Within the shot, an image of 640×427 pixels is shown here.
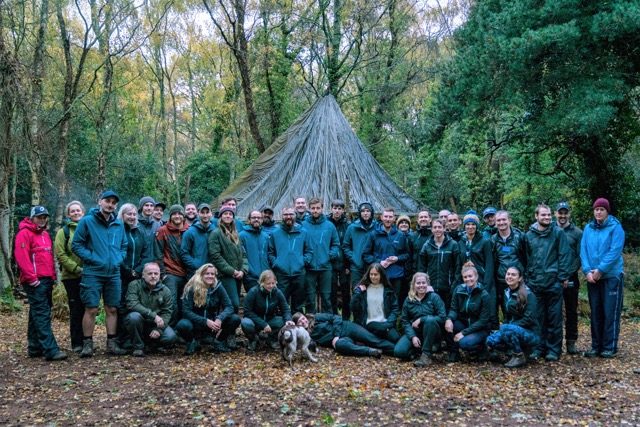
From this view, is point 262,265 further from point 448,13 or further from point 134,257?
point 448,13

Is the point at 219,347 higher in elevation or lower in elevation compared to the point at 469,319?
lower

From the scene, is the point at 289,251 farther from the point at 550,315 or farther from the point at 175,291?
the point at 550,315

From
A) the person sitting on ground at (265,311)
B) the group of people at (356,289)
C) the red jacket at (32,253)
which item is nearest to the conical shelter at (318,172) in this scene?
the group of people at (356,289)

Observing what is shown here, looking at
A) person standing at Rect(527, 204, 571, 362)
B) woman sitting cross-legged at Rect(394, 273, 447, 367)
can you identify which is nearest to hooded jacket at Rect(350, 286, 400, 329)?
woman sitting cross-legged at Rect(394, 273, 447, 367)

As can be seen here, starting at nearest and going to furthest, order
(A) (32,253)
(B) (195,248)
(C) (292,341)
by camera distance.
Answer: (C) (292,341) < (A) (32,253) < (B) (195,248)

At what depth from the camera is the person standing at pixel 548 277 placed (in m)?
5.82

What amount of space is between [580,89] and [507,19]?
2294mm

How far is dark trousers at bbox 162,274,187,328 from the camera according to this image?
20.1 ft

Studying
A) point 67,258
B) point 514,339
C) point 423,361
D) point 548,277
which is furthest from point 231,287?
point 548,277

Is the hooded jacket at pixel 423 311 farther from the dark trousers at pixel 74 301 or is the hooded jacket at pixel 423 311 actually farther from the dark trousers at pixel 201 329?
the dark trousers at pixel 74 301

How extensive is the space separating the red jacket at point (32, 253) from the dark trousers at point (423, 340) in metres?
4.10

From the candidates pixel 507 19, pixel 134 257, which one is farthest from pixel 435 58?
pixel 134 257

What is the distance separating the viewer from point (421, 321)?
5762mm

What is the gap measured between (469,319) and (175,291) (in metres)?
3.61
